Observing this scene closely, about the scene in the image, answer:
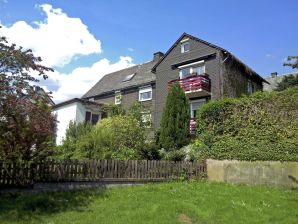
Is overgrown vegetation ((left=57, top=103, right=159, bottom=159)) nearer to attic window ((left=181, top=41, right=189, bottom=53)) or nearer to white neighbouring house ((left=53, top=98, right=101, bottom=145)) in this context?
white neighbouring house ((left=53, top=98, right=101, bottom=145))

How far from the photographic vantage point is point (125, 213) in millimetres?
10406

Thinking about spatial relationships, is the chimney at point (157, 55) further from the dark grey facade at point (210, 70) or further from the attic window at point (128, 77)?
the dark grey facade at point (210, 70)

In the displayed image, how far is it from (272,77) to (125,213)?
40.4 metres

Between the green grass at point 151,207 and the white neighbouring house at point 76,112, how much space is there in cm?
2175

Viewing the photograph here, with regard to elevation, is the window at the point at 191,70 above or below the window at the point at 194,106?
above

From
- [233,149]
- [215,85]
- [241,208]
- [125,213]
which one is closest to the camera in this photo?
[125,213]

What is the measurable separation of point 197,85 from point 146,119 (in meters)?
5.85

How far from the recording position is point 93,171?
51.9 ft

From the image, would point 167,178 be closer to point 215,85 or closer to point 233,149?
point 233,149

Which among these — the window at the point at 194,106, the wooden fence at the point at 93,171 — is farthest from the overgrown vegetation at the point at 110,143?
the window at the point at 194,106

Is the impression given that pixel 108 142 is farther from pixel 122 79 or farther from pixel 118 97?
pixel 122 79

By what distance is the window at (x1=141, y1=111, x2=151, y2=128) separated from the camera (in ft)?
102

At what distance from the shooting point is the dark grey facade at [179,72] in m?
30.2

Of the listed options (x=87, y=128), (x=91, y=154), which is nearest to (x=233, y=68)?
(x=87, y=128)
